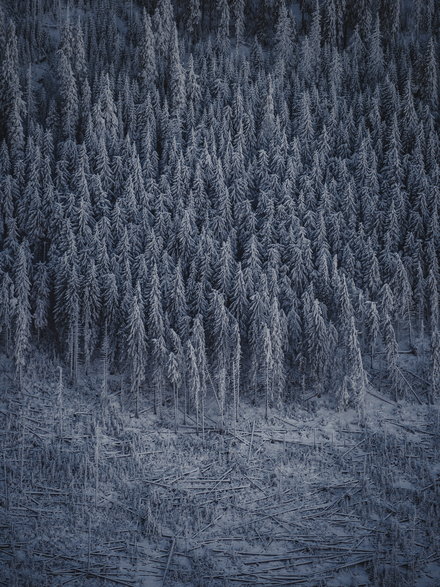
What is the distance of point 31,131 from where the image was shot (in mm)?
56875

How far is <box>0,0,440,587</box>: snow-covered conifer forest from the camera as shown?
113ft

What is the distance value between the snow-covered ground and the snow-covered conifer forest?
0.13m

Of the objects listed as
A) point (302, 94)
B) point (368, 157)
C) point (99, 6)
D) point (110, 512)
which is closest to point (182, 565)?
point (110, 512)

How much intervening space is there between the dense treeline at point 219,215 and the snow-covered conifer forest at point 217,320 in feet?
0.71

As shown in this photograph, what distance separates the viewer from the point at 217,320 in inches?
1761

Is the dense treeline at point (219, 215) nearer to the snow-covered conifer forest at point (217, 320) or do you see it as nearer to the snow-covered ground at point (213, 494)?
the snow-covered conifer forest at point (217, 320)

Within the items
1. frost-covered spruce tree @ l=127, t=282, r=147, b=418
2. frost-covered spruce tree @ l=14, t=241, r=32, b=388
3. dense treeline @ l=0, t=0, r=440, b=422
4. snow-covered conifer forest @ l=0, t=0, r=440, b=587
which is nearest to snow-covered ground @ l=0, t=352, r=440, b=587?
snow-covered conifer forest @ l=0, t=0, r=440, b=587

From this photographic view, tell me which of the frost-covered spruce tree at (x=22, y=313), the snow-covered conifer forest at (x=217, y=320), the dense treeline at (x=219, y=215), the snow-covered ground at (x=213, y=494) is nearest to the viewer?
the snow-covered ground at (x=213, y=494)

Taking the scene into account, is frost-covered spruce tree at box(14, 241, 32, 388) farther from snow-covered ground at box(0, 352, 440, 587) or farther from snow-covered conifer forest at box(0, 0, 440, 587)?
snow-covered ground at box(0, 352, 440, 587)

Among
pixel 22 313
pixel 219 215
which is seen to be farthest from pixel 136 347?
pixel 219 215

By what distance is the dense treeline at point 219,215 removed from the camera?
149 ft

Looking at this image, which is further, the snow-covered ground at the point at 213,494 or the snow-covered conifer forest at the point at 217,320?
the snow-covered conifer forest at the point at 217,320

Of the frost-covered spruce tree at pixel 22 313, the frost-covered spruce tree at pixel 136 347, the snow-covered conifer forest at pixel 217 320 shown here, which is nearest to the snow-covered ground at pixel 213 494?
the snow-covered conifer forest at pixel 217 320

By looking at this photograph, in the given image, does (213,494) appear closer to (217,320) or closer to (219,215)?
(217,320)
